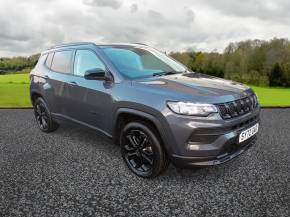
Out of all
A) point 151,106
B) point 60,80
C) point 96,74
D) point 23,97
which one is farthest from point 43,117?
point 23,97

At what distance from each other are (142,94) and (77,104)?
56.6 inches

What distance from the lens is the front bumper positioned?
3.13 meters

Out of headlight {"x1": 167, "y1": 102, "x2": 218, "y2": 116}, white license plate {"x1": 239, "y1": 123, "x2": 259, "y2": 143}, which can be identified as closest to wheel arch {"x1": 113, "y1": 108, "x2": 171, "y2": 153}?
headlight {"x1": 167, "y1": 102, "x2": 218, "y2": 116}

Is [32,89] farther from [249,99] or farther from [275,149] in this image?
[275,149]

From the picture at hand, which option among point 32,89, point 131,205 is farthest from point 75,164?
point 32,89

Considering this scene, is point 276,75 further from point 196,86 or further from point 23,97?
point 196,86

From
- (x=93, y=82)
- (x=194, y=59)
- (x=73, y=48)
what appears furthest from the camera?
(x=194, y=59)

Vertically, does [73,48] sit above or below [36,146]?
above

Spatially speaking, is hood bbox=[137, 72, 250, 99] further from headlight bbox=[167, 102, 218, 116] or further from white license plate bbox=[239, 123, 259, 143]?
white license plate bbox=[239, 123, 259, 143]

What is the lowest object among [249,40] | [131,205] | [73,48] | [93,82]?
[131,205]

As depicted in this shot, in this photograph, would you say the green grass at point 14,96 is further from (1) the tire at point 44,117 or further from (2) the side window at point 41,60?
(2) the side window at point 41,60

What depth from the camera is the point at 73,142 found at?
5.48m

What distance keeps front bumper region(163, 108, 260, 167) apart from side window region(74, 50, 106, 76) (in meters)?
1.57

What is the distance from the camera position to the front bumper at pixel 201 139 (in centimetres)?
313
